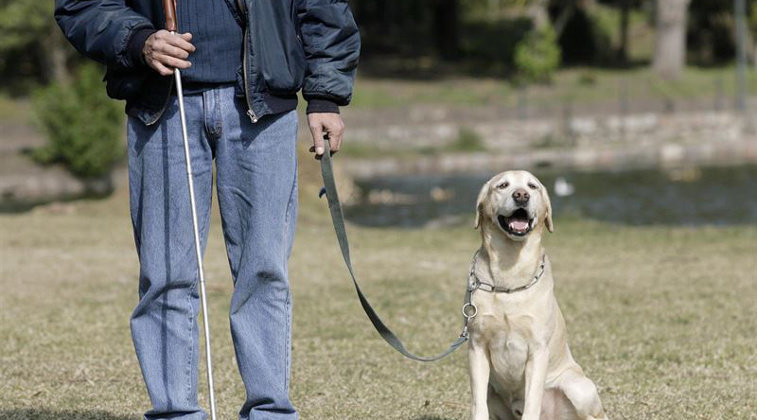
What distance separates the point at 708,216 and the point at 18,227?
1028cm

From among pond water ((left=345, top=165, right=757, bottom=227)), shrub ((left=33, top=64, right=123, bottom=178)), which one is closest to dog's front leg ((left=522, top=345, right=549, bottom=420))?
pond water ((left=345, top=165, right=757, bottom=227))

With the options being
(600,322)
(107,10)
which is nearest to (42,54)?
(600,322)

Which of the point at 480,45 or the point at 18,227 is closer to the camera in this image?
the point at 18,227

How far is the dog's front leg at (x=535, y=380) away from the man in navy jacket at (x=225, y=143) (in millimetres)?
1012

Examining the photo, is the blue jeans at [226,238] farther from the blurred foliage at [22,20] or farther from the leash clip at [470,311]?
the blurred foliage at [22,20]

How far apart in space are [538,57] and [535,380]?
117 feet

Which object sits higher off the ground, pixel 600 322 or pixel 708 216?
pixel 600 322

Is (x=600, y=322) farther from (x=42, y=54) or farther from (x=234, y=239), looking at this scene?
(x=42, y=54)

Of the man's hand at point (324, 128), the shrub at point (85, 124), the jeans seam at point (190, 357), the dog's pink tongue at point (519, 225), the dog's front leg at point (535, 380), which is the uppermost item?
the man's hand at point (324, 128)

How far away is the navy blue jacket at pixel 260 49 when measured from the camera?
474 cm

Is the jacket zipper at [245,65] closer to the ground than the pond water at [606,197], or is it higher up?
higher up

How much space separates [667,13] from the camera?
43.1m

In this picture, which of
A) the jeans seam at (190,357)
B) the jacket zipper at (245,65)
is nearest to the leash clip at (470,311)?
the jeans seam at (190,357)

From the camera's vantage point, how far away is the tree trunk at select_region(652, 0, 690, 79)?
4281 cm
